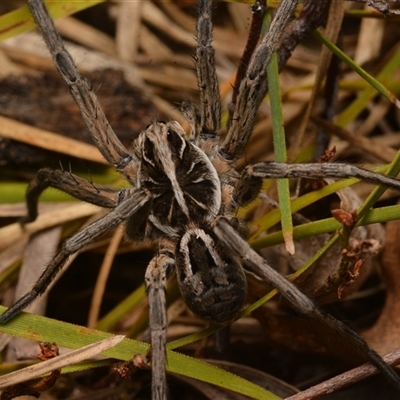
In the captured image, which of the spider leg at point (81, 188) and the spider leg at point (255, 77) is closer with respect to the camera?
the spider leg at point (255, 77)

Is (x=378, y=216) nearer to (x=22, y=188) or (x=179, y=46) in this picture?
(x=22, y=188)

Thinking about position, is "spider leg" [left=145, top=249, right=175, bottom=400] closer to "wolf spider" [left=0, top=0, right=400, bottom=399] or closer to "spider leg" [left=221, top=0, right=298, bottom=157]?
"wolf spider" [left=0, top=0, right=400, bottom=399]

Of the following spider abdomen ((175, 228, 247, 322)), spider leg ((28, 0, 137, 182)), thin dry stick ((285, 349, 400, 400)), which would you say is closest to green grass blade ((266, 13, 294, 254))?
spider abdomen ((175, 228, 247, 322))

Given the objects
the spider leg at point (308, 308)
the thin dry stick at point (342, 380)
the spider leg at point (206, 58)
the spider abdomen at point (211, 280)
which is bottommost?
the thin dry stick at point (342, 380)

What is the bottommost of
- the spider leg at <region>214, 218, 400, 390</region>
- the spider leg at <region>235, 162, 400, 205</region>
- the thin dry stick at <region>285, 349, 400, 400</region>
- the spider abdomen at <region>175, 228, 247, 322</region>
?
the thin dry stick at <region>285, 349, 400, 400</region>

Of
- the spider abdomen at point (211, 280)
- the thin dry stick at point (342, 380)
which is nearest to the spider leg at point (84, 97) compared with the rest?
the spider abdomen at point (211, 280)

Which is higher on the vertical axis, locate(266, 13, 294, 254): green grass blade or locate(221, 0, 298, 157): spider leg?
locate(221, 0, 298, 157): spider leg

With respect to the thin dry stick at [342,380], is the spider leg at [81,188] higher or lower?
higher

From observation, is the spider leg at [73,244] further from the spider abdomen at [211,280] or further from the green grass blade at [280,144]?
the green grass blade at [280,144]
